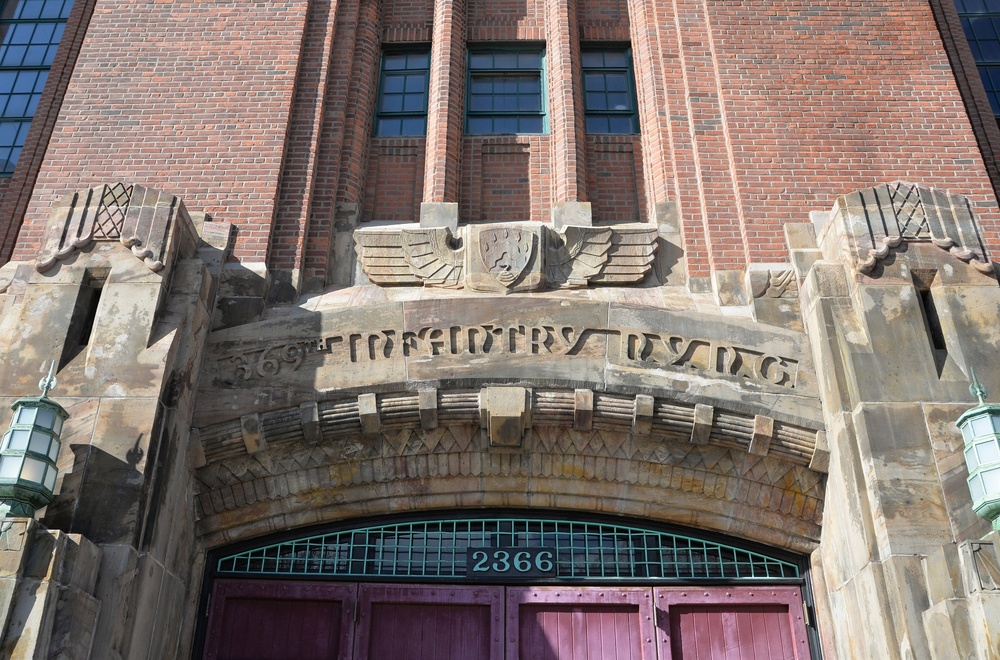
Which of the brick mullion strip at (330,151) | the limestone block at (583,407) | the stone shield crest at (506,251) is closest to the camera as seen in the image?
the limestone block at (583,407)

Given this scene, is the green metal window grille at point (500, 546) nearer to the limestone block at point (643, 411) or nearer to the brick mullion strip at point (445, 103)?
the limestone block at point (643, 411)

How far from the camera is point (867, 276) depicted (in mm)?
8375

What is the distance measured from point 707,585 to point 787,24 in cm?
611

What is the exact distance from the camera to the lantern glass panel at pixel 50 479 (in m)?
6.87

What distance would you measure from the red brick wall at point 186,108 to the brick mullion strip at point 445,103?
1496 mm

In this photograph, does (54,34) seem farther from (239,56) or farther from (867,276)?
(867,276)

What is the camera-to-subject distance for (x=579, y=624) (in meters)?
8.45

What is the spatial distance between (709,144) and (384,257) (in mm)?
3468

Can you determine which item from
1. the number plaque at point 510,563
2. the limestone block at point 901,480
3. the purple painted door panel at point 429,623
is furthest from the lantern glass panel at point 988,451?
the purple painted door panel at point 429,623

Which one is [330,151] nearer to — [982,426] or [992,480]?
[982,426]

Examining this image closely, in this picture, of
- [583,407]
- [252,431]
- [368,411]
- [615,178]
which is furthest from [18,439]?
[615,178]

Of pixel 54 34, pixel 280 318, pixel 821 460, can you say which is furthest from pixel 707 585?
pixel 54 34

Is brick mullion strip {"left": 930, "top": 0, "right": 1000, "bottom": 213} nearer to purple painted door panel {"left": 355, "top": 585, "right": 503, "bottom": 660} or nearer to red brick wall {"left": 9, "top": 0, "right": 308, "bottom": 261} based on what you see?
purple painted door panel {"left": 355, "top": 585, "right": 503, "bottom": 660}

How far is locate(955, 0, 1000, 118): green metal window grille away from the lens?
13.1m
